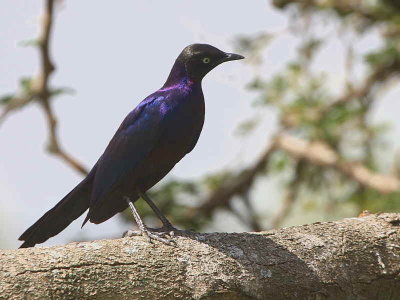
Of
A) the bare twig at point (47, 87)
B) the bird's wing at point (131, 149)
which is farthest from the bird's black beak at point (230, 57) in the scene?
the bare twig at point (47, 87)

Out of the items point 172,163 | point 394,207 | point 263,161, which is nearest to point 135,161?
point 172,163

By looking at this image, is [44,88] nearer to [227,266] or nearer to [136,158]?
[136,158]

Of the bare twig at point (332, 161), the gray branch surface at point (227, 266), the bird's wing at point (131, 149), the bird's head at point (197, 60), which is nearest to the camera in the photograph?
the gray branch surface at point (227, 266)

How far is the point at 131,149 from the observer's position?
453 centimetres

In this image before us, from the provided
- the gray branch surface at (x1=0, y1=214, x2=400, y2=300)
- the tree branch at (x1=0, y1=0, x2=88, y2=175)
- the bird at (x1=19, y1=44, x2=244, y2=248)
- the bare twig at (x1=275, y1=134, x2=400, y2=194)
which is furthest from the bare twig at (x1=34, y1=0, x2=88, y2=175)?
the gray branch surface at (x1=0, y1=214, x2=400, y2=300)

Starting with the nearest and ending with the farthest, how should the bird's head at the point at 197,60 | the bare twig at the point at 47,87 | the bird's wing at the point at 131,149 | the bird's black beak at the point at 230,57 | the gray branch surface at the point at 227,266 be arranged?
the gray branch surface at the point at 227,266
the bird's wing at the point at 131,149
the bird's head at the point at 197,60
the bird's black beak at the point at 230,57
the bare twig at the point at 47,87

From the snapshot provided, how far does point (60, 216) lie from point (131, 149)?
0.55 m

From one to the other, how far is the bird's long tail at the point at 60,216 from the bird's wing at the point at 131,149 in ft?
0.43

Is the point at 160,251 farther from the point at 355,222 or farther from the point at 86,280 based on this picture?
the point at 355,222

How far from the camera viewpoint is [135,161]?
4.50 m

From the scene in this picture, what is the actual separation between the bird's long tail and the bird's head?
34.1 inches

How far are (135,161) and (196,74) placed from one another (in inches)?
27.0

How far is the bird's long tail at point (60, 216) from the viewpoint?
14.3 feet

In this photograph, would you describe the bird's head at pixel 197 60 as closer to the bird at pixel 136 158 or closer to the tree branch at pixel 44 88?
the bird at pixel 136 158
